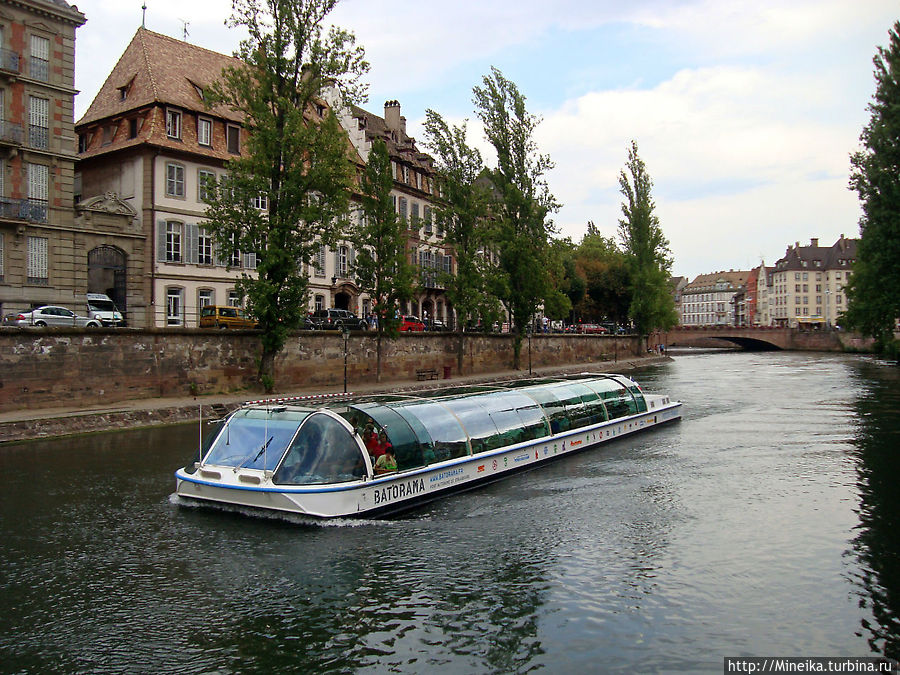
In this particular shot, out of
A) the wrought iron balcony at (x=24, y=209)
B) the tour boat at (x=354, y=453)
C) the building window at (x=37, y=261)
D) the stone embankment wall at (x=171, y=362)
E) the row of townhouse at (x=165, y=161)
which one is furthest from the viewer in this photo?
the row of townhouse at (x=165, y=161)

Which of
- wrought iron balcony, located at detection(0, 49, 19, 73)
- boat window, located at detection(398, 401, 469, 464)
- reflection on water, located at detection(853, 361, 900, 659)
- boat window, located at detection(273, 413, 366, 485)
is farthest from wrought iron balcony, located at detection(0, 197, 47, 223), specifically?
reflection on water, located at detection(853, 361, 900, 659)

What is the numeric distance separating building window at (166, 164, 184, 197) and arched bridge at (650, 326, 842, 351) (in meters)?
71.5

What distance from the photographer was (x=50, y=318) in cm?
3016

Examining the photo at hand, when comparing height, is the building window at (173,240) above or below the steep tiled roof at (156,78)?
below

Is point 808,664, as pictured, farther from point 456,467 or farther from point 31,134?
point 31,134

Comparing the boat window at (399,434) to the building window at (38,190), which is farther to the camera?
the building window at (38,190)

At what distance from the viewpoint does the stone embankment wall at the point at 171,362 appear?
84.9 ft

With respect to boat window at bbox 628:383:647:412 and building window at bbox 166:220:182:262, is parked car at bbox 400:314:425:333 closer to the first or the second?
building window at bbox 166:220:182:262

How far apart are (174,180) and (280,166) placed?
9.01 m

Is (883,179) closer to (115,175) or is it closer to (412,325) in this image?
(412,325)

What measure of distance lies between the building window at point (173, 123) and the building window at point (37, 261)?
8926mm

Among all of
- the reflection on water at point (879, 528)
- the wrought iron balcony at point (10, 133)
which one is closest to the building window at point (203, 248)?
the wrought iron balcony at point (10, 133)

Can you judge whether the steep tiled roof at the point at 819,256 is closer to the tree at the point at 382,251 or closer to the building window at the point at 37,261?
the tree at the point at 382,251

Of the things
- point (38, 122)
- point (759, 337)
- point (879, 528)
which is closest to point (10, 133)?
point (38, 122)
